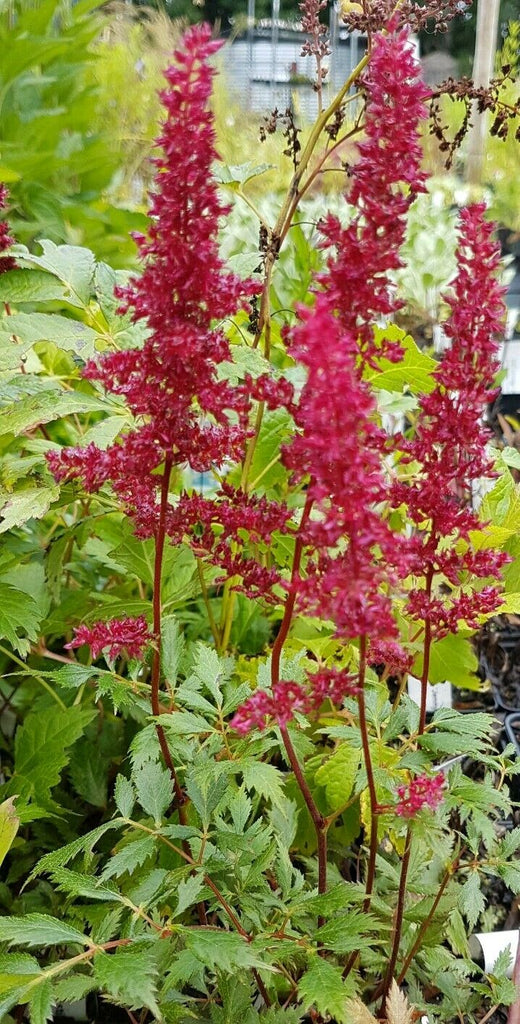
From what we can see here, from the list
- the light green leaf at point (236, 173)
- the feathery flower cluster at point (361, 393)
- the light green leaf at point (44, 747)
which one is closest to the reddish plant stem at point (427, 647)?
the feathery flower cluster at point (361, 393)

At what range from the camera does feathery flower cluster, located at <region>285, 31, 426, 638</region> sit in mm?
521

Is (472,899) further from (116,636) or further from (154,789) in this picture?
(116,636)

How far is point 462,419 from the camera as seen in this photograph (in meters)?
0.64

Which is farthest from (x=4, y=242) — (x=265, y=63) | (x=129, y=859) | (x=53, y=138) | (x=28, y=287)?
(x=265, y=63)

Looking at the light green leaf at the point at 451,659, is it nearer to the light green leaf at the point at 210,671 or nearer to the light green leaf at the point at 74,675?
the light green leaf at the point at 210,671

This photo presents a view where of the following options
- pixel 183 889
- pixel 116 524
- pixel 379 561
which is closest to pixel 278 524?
pixel 379 561

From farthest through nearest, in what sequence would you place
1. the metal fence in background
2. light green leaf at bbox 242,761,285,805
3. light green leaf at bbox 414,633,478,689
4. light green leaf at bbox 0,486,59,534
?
the metal fence in background < light green leaf at bbox 414,633,478,689 < light green leaf at bbox 0,486,59,534 < light green leaf at bbox 242,761,285,805

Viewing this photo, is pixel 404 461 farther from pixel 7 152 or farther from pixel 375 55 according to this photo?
Result: pixel 7 152

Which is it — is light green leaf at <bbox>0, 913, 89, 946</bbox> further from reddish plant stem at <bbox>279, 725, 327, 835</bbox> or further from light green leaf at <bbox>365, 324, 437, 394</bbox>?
light green leaf at <bbox>365, 324, 437, 394</bbox>

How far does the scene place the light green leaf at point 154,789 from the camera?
808 mm

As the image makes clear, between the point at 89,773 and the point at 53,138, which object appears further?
the point at 53,138

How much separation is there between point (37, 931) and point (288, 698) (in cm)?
29

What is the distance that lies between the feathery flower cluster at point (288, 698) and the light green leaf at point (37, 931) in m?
0.23

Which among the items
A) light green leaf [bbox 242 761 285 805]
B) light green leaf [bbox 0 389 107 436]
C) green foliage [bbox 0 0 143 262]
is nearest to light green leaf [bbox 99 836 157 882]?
light green leaf [bbox 242 761 285 805]
